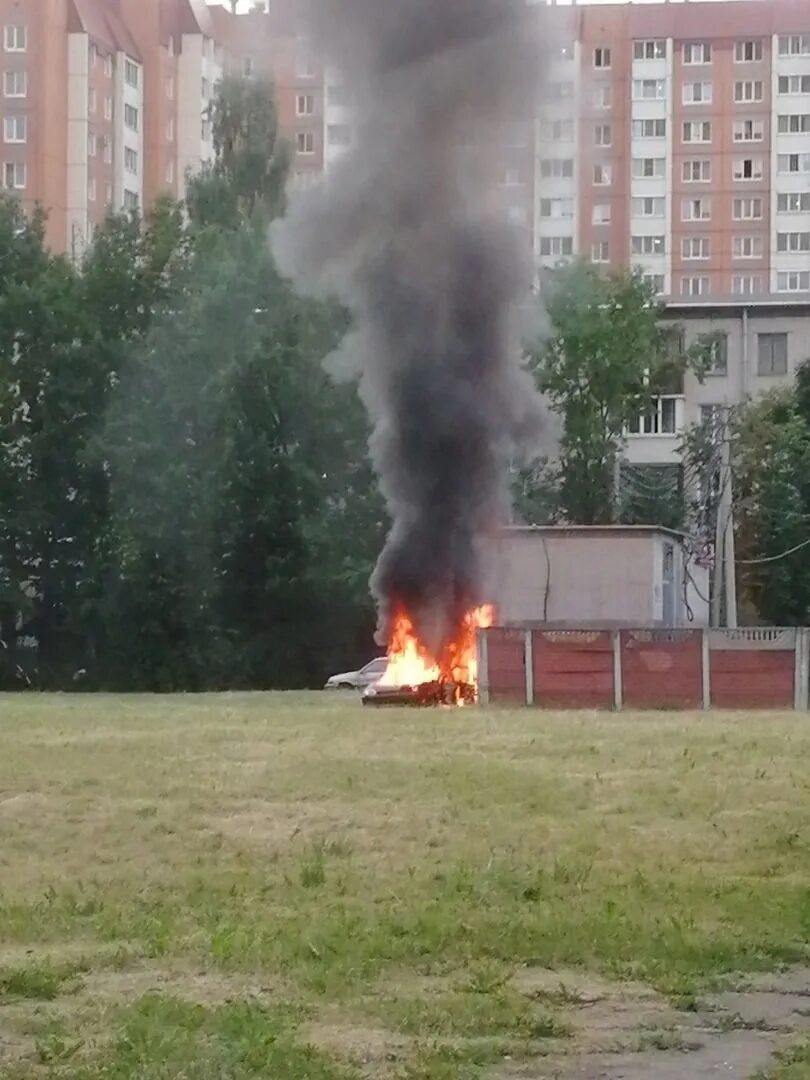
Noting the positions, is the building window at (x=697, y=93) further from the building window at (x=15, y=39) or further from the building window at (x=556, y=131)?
the building window at (x=556, y=131)

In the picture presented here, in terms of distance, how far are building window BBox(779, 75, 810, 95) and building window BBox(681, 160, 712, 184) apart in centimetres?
433

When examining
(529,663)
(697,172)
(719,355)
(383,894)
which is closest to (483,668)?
(529,663)

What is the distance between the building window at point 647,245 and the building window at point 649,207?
103 cm

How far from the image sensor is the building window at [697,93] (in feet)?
264

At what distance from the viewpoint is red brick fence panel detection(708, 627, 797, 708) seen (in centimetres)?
2708

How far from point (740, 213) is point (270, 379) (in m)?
39.9

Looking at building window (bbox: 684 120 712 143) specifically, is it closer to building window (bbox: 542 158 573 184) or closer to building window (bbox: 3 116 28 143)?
building window (bbox: 3 116 28 143)

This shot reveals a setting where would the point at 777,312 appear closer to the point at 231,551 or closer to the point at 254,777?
the point at 231,551

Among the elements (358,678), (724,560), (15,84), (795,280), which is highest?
(15,84)

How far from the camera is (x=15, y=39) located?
70.2 meters

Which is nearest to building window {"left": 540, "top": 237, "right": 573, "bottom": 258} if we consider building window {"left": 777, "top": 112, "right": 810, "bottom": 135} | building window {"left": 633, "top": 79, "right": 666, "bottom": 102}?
building window {"left": 633, "top": 79, "right": 666, "bottom": 102}

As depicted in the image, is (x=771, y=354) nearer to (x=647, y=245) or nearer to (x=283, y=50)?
(x=647, y=245)

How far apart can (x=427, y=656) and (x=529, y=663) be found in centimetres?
372

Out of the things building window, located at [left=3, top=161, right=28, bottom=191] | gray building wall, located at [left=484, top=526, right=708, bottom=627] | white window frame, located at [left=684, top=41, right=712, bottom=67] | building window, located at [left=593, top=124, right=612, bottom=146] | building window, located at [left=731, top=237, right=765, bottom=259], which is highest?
white window frame, located at [left=684, top=41, right=712, bottom=67]
